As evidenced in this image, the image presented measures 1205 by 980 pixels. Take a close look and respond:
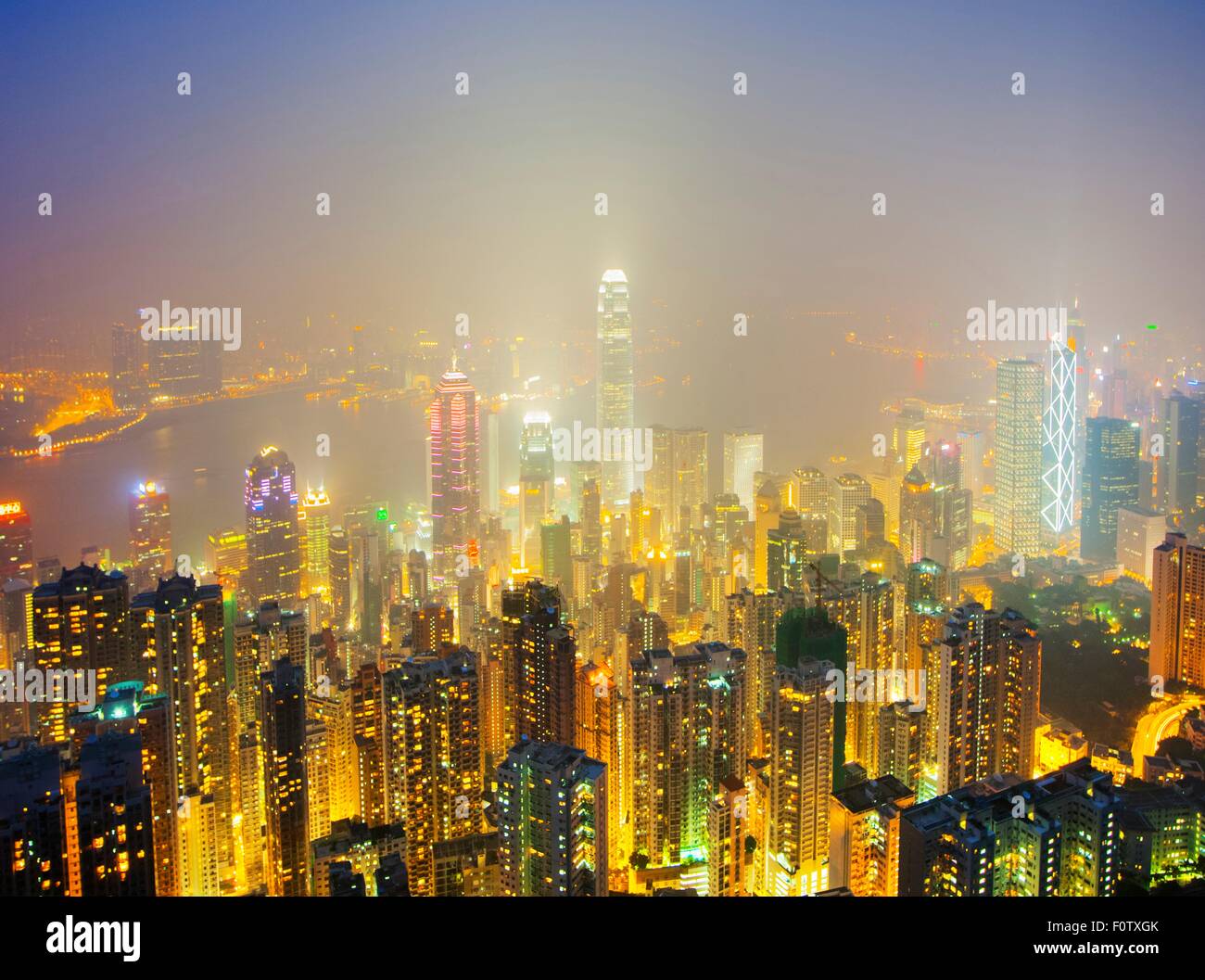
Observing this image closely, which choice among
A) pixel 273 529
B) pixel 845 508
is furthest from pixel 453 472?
pixel 845 508

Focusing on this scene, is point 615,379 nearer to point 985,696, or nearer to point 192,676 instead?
point 985,696

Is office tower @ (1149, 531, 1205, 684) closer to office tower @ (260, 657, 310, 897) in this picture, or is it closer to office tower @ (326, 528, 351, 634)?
office tower @ (260, 657, 310, 897)

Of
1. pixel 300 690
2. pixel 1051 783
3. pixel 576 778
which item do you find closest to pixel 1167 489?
pixel 1051 783

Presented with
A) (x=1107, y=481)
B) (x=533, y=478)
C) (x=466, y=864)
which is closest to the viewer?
(x=466, y=864)

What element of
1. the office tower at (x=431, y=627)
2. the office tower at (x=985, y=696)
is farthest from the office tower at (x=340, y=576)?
the office tower at (x=985, y=696)

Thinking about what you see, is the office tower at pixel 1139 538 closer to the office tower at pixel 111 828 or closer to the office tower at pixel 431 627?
the office tower at pixel 431 627

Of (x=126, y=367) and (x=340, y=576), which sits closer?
(x=126, y=367)
